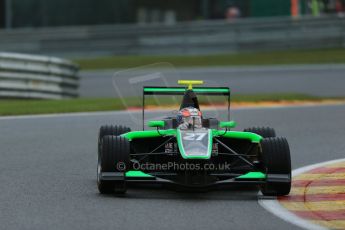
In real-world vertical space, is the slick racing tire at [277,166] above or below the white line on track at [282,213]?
above

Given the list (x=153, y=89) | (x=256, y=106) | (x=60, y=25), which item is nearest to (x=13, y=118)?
(x=256, y=106)

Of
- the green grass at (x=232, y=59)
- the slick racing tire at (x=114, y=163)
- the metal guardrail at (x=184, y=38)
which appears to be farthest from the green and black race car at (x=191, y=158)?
the metal guardrail at (x=184, y=38)

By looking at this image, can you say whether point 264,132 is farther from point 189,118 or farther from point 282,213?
point 282,213

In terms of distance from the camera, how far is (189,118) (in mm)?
9625

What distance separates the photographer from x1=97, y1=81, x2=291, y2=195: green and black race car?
9.14 m

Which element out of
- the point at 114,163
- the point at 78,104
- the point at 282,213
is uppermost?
the point at 114,163

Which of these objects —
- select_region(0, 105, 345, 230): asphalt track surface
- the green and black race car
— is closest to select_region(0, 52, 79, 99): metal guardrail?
select_region(0, 105, 345, 230): asphalt track surface

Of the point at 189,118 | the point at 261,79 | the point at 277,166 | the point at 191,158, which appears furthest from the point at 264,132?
the point at 261,79

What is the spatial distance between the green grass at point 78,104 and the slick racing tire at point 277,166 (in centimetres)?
800

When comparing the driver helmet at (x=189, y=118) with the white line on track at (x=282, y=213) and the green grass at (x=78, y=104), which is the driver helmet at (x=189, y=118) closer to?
the white line on track at (x=282, y=213)

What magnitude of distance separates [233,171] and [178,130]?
0.65 meters

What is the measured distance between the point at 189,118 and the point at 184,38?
1984cm

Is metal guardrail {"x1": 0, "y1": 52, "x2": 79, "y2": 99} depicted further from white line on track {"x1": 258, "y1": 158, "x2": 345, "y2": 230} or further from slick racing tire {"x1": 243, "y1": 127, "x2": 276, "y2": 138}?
white line on track {"x1": 258, "y1": 158, "x2": 345, "y2": 230}

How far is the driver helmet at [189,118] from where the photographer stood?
9.55m
